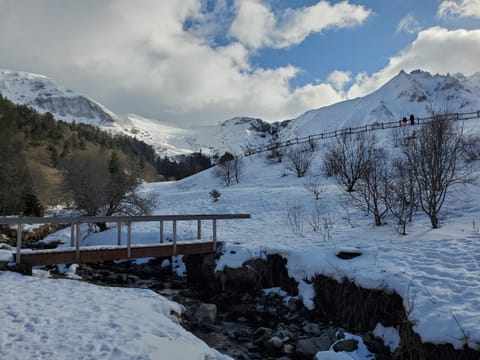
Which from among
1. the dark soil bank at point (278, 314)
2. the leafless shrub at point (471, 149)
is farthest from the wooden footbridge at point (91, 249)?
the leafless shrub at point (471, 149)

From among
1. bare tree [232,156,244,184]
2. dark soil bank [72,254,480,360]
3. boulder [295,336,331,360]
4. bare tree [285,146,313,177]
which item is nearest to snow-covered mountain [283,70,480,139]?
bare tree [232,156,244,184]

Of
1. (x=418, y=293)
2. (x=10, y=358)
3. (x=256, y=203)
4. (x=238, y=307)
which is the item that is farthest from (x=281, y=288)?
(x=256, y=203)

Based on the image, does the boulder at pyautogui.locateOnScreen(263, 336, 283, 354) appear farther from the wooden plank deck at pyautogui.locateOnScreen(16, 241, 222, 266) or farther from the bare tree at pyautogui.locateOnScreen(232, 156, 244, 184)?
the bare tree at pyautogui.locateOnScreen(232, 156, 244, 184)

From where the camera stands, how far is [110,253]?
10672mm

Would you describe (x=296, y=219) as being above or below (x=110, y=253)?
above

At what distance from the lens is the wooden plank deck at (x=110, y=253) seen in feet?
31.7

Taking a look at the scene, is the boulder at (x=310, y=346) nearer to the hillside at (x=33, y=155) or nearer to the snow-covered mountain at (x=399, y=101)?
the hillside at (x=33, y=155)

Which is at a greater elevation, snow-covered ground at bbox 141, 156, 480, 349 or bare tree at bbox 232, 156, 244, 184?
bare tree at bbox 232, 156, 244, 184

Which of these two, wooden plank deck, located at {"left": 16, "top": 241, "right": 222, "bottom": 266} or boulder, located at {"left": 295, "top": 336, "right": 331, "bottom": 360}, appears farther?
wooden plank deck, located at {"left": 16, "top": 241, "right": 222, "bottom": 266}

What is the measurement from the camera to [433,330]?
210 inches

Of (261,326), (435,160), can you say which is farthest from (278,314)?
(435,160)

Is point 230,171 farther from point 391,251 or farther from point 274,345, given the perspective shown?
point 274,345

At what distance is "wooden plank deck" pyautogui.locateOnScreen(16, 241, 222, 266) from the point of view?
9656 millimetres

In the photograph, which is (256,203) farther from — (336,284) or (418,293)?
(418,293)
